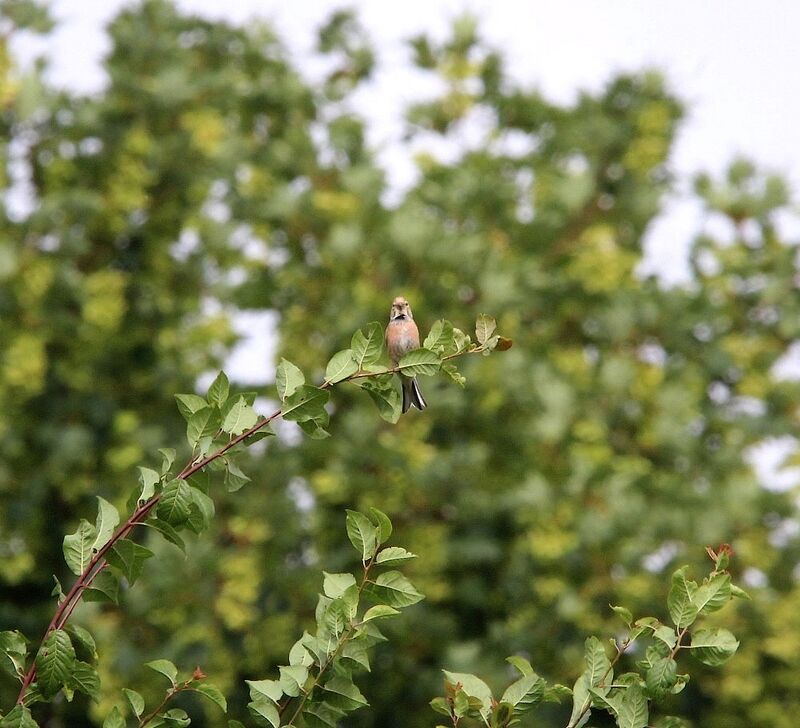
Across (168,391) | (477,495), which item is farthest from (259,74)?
(477,495)

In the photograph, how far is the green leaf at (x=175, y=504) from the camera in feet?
7.66

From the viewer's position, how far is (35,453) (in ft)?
25.7

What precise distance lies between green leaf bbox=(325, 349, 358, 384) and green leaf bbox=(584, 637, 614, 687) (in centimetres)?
70

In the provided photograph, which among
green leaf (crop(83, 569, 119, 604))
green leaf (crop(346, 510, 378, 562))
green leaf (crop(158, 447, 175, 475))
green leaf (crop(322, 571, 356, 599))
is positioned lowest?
green leaf (crop(83, 569, 119, 604))

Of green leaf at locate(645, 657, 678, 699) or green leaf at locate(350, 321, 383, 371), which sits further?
green leaf at locate(350, 321, 383, 371)

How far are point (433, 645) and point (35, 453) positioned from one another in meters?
2.81

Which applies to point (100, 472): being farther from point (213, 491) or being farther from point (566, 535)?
point (566, 535)

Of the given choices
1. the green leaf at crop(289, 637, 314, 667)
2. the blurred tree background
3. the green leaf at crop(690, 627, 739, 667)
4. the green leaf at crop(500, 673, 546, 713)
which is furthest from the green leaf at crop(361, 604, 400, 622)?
the blurred tree background

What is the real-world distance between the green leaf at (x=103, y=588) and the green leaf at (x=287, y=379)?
0.50 m

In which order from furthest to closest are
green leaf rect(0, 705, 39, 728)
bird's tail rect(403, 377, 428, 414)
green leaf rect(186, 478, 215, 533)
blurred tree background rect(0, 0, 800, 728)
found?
blurred tree background rect(0, 0, 800, 728), bird's tail rect(403, 377, 428, 414), green leaf rect(186, 478, 215, 533), green leaf rect(0, 705, 39, 728)

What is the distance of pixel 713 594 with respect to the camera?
243 centimetres

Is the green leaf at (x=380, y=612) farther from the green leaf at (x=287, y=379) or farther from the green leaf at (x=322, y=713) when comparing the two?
the green leaf at (x=287, y=379)

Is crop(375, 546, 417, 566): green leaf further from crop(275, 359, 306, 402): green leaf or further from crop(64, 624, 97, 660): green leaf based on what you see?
crop(64, 624, 97, 660): green leaf

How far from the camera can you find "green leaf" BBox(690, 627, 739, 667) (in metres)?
2.41
